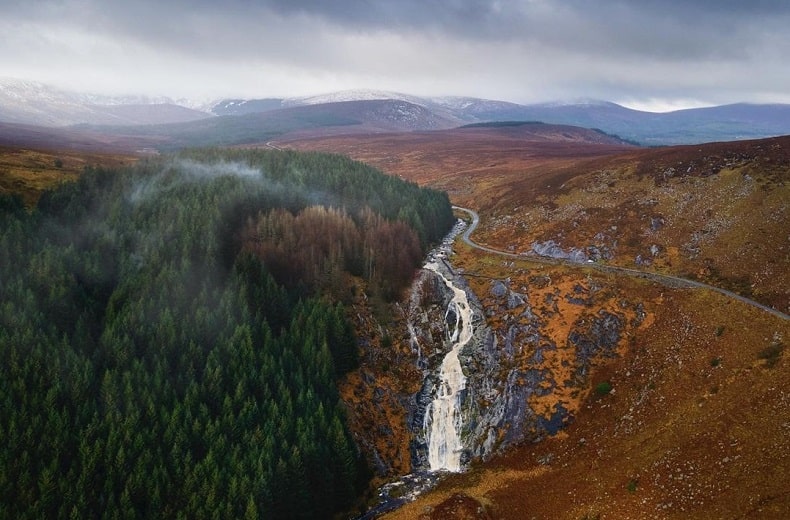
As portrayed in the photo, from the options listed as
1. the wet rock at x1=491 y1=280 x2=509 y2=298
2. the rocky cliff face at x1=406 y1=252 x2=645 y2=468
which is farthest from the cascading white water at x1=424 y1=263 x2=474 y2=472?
the wet rock at x1=491 y1=280 x2=509 y2=298

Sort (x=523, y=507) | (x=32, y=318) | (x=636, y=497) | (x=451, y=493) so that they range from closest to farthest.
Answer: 1. (x=636, y=497)
2. (x=523, y=507)
3. (x=451, y=493)
4. (x=32, y=318)

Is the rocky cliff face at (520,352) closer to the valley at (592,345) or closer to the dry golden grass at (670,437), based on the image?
the valley at (592,345)

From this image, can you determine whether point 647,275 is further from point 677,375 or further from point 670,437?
point 670,437

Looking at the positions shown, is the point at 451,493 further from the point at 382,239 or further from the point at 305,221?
the point at 305,221

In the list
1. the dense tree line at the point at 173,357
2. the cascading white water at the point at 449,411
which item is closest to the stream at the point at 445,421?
the cascading white water at the point at 449,411

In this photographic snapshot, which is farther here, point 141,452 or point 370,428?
point 370,428

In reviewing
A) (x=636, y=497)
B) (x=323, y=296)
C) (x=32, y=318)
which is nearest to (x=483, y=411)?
(x=636, y=497)
